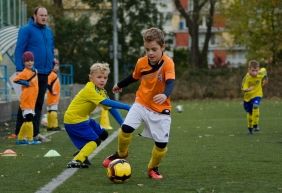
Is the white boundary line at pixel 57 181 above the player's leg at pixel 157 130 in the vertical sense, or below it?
below

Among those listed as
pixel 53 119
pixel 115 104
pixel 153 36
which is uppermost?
pixel 153 36

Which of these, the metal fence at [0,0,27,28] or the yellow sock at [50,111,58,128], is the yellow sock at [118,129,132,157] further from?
the metal fence at [0,0,27,28]

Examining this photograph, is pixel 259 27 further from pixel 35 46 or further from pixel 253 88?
pixel 35 46

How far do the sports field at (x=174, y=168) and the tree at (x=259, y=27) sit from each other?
124 ft

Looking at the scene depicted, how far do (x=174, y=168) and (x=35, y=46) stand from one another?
5138 mm

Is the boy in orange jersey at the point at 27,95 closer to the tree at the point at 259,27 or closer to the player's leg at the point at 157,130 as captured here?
the player's leg at the point at 157,130

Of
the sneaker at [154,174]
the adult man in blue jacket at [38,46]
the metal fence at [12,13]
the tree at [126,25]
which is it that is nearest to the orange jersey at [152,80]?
the sneaker at [154,174]

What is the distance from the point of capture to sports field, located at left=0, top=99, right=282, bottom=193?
8227 mm

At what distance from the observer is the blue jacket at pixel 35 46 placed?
1420 centimetres

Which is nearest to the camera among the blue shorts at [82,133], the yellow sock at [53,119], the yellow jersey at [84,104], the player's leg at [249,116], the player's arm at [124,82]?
the player's arm at [124,82]

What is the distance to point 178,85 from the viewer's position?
48219 millimetres

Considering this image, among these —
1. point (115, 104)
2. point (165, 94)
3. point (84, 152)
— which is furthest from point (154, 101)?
point (84, 152)

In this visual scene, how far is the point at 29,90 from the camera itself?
1395cm

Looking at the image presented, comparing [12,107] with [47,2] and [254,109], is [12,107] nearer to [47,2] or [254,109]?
[254,109]
